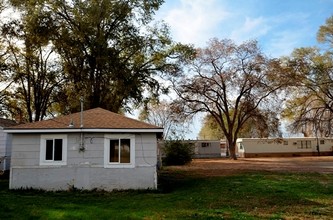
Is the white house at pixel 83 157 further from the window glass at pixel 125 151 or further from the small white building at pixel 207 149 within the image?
the small white building at pixel 207 149

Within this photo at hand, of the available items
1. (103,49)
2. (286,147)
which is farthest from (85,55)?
(286,147)

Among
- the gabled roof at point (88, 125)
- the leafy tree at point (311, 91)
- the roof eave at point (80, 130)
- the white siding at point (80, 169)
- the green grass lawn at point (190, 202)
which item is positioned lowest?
the green grass lawn at point (190, 202)

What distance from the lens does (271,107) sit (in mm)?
35812

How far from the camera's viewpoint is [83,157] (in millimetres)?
14406

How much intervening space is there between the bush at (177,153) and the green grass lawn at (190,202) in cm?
1415

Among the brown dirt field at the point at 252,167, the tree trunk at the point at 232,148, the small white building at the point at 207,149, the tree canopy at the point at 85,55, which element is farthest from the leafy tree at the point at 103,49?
the small white building at the point at 207,149

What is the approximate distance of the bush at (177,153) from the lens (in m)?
30.0

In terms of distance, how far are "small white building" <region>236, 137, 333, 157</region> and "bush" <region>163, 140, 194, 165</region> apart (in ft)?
62.0

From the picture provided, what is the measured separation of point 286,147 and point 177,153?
77.0 feet

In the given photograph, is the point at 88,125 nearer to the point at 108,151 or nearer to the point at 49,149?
the point at 108,151

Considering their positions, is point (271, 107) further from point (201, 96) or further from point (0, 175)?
point (0, 175)

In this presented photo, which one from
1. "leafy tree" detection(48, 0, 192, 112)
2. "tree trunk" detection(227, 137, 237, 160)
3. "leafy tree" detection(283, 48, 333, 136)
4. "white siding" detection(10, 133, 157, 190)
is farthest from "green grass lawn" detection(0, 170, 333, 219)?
"tree trunk" detection(227, 137, 237, 160)

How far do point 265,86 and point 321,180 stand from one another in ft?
67.0

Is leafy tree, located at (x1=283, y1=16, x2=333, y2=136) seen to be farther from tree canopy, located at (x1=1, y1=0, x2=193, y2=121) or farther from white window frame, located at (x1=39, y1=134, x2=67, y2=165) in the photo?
white window frame, located at (x1=39, y1=134, x2=67, y2=165)
